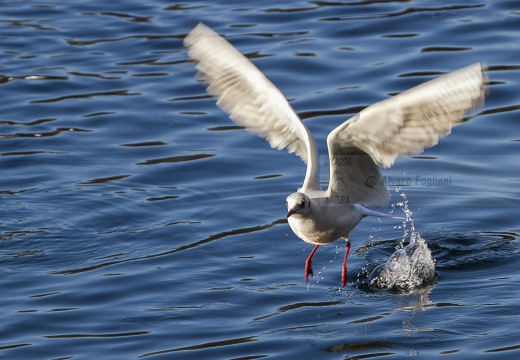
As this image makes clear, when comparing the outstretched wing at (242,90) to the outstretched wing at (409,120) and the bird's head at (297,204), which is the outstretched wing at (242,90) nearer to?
the bird's head at (297,204)

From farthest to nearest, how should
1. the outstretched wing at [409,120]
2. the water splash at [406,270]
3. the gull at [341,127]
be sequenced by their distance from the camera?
the water splash at [406,270], the gull at [341,127], the outstretched wing at [409,120]

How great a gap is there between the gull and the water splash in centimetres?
55

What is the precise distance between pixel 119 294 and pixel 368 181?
2418 millimetres

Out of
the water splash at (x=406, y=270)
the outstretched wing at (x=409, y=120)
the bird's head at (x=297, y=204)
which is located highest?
the outstretched wing at (x=409, y=120)

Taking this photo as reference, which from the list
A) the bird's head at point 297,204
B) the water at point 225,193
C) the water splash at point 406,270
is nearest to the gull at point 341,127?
the bird's head at point 297,204

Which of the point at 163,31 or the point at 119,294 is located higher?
the point at 163,31

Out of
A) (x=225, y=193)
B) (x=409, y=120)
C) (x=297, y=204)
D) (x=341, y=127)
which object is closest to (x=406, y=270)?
(x=297, y=204)

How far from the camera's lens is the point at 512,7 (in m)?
17.0

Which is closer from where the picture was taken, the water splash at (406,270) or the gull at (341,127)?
the gull at (341,127)

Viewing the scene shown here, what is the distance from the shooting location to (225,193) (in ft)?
40.2

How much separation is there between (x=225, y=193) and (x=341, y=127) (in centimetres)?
392

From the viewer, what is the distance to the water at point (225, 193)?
9250 millimetres

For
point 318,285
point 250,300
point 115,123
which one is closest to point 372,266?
point 318,285

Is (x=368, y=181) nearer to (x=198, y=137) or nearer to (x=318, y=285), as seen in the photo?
(x=318, y=285)
